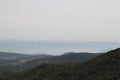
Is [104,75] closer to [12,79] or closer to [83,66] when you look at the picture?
[83,66]

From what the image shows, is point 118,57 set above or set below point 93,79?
above

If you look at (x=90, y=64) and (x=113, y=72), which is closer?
(x=113, y=72)

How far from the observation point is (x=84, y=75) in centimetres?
4834

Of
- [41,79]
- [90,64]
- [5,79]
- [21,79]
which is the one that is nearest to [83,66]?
[90,64]

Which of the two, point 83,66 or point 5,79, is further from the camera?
point 5,79

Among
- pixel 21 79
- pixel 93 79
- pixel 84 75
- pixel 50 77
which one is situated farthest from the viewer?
pixel 21 79

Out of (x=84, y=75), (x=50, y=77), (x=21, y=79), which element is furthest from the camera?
(x=21, y=79)

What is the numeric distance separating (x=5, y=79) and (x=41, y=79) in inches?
789

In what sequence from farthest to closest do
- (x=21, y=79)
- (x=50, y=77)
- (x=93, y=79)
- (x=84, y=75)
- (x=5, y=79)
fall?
1. (x=5, y=79)
2. (x=21, y=79)
3. (x=50, y=77)
4. (x=84, y=75)
5. (x=93, y=79)

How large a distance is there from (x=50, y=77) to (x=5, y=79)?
70.7 feet

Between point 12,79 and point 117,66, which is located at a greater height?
point 117,66

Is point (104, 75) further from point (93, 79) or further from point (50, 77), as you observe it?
point (50, 77)

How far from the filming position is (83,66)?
5512cm

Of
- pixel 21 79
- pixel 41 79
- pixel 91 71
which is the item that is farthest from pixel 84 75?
pixel 21 79
